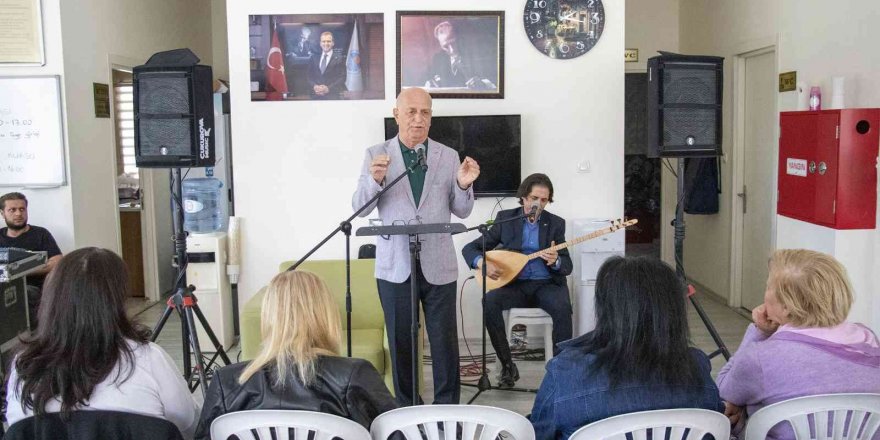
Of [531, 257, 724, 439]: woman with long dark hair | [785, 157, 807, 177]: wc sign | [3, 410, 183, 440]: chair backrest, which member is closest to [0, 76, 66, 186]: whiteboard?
[3, 410, 183, 440]: chair backrest

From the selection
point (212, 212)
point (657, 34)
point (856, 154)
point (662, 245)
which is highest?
point (657, 34)

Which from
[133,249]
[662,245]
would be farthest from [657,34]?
[133,249]

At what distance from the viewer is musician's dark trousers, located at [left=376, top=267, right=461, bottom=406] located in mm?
3350

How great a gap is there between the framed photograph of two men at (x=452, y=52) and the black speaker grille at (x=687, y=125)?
4.36 feet

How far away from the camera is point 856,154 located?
13.7ft

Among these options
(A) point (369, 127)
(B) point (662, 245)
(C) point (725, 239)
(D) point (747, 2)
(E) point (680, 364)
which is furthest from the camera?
(B) point (662, 245)

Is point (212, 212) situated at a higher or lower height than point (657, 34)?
lower

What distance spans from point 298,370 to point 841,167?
327 centimetres

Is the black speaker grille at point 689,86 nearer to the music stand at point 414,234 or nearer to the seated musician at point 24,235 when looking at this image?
the music stand at point 414,234

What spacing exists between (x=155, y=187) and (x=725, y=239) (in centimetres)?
478

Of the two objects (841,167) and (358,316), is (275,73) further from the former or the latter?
(841,167)

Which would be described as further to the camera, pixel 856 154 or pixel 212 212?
pixel 212 212

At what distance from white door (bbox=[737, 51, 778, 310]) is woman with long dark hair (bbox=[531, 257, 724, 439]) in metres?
4.06

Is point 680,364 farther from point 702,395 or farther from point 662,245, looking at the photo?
point 662,245
